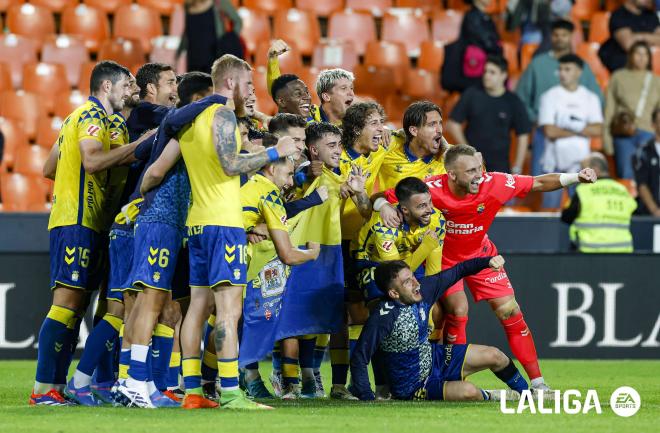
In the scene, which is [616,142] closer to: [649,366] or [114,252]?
[649,366]

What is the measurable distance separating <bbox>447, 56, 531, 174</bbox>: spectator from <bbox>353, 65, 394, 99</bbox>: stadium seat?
1707mm

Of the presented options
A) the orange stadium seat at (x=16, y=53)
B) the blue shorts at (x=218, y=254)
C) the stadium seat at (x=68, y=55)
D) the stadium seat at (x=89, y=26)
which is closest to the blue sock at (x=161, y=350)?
the blue shorts at (x=218, y=254)

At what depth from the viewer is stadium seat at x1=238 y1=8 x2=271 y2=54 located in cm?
1591

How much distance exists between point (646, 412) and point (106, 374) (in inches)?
133

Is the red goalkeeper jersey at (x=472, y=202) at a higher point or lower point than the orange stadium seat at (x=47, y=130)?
lower

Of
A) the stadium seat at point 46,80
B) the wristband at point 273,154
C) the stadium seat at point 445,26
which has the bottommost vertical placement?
the wristband at point 273,154

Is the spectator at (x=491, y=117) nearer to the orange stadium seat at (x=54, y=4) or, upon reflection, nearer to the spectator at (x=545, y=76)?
the spectator at (x=545, y=76)

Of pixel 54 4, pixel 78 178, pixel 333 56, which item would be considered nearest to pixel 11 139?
pixel 54 4

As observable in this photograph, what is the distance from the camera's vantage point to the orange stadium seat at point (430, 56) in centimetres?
1595

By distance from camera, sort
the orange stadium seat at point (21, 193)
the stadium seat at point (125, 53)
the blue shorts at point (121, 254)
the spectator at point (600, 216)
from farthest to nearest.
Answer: the stadium seat at point (125, 53), the orange stadium seat at point (21, 193), the spectator at point (600, 216), the blue shorts at point (121, 254)

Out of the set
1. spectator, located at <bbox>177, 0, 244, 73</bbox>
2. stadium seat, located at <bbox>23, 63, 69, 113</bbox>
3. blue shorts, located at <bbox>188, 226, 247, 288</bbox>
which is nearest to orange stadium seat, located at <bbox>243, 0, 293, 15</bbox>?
spectator, located at <bbox>177, 0, 244, 73</bbox>

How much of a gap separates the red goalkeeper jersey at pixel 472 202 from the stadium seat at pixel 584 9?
319 inches

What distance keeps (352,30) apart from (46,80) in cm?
366

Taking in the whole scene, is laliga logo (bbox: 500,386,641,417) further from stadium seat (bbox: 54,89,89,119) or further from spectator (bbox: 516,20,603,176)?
stadium seat (bbox: 54,89,89,119)
